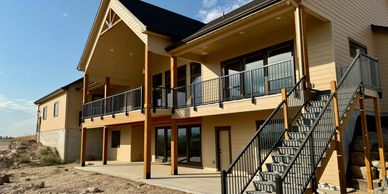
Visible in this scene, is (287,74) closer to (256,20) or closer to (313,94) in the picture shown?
Result: (313,94)

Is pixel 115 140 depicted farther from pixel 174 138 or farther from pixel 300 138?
pixel 300 138

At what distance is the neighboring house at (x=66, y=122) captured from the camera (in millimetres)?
23922

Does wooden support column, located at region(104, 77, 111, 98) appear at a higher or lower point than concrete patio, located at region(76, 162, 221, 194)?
higher

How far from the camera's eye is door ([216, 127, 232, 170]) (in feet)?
45.5

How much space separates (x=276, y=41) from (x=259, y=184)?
6.74 metres

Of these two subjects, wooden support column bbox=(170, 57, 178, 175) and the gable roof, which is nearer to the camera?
wooden support column bbox=(170, 57, 178, 175)

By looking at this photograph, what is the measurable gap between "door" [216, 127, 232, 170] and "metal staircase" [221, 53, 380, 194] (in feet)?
16.0

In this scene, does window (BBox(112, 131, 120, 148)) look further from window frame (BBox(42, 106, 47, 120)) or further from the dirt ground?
window frame (BBox(42, 106, 47, 120))

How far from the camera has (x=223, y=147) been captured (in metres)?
14.2

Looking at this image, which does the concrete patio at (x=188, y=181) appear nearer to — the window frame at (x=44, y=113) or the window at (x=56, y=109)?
the window at (x=56, y=109)

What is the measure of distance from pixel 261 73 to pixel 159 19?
7.33 m

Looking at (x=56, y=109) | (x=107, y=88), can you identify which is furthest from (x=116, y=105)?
(x=56, y=109)

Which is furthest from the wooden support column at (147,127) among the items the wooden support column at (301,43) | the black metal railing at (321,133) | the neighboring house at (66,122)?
the neighboring house at (66,122)

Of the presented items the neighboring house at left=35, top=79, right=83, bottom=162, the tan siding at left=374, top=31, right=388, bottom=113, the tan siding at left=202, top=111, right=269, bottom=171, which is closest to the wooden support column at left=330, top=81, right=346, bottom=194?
the tan siding at left=202, top=111, right=269, bottom=171
